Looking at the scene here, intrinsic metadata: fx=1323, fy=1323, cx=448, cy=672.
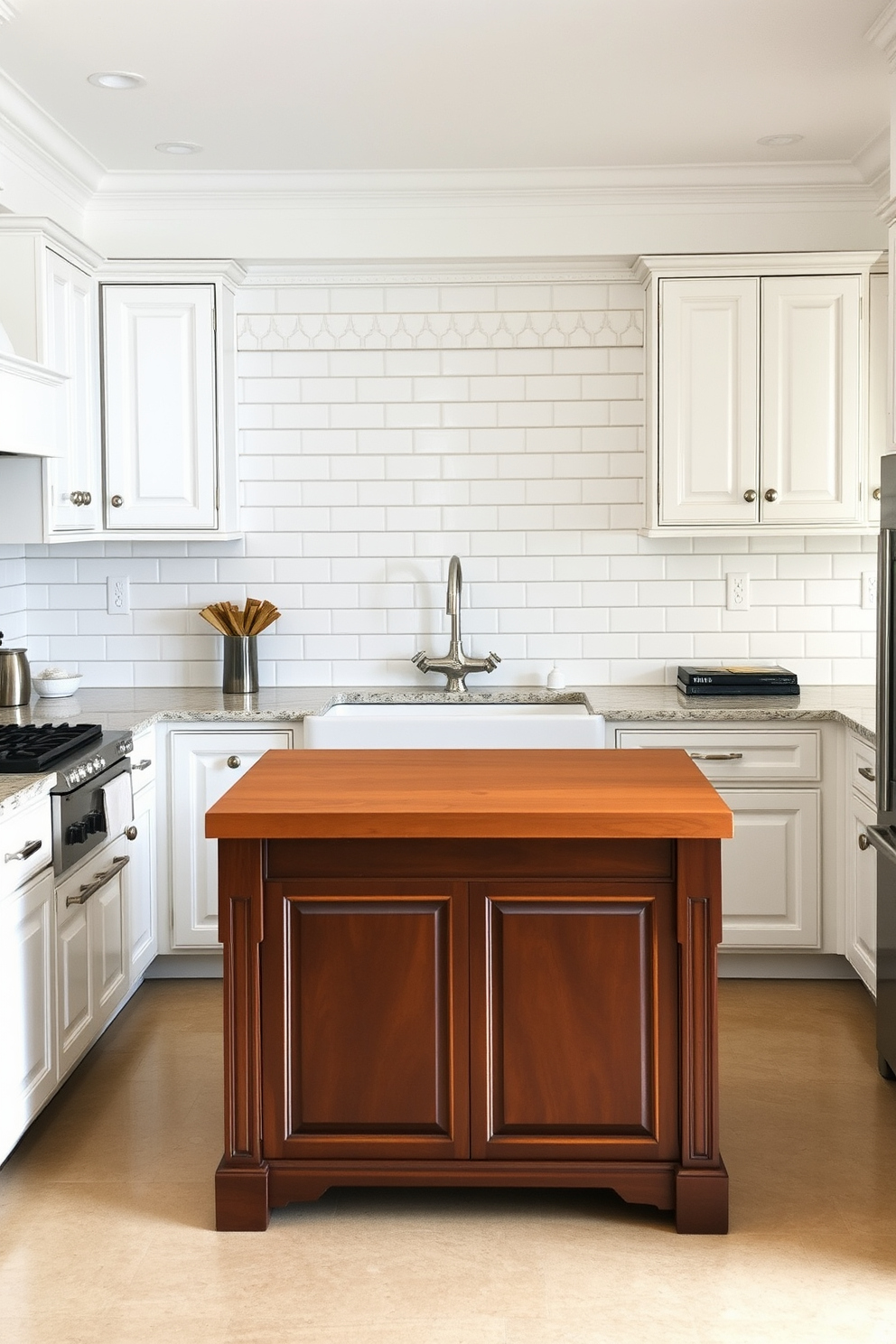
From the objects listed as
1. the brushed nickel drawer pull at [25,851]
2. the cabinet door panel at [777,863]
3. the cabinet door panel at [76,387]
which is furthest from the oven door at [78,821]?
the cabinet door panel at [777,863]

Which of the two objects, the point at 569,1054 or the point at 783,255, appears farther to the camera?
the point at 783,255

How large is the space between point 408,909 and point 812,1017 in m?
1.97

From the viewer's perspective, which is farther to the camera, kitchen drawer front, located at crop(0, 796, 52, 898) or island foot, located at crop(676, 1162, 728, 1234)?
kitchen drawer front, located at crop(0, 796, 52, 898)

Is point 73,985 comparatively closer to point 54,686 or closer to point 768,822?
point 54,686

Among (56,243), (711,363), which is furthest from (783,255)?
(56,243)

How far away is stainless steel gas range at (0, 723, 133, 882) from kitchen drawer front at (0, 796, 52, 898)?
0.17 ft

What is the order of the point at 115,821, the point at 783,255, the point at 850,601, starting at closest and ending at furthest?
the point at 115,821
the point at 783,255
the point at 850,601

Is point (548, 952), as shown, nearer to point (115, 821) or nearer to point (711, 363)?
point (115, 821)

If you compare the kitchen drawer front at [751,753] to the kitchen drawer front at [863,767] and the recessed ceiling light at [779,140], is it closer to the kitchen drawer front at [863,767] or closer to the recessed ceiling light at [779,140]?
the kitchen drawer front at [863,767]

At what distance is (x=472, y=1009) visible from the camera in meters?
2.81

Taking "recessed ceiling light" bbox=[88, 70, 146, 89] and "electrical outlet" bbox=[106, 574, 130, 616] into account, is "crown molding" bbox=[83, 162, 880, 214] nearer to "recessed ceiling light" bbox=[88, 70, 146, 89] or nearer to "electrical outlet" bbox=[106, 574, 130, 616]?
"recessed ceiling light" bbox=[88, 70, 146, 89]

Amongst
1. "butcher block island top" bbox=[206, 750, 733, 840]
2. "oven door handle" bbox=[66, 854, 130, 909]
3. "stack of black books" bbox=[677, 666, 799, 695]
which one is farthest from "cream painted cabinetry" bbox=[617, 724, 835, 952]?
"oven door handle" bbox=[66, 854, 130, 909]

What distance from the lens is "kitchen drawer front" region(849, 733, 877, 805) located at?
396 centimetres

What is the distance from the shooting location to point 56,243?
411 cm
